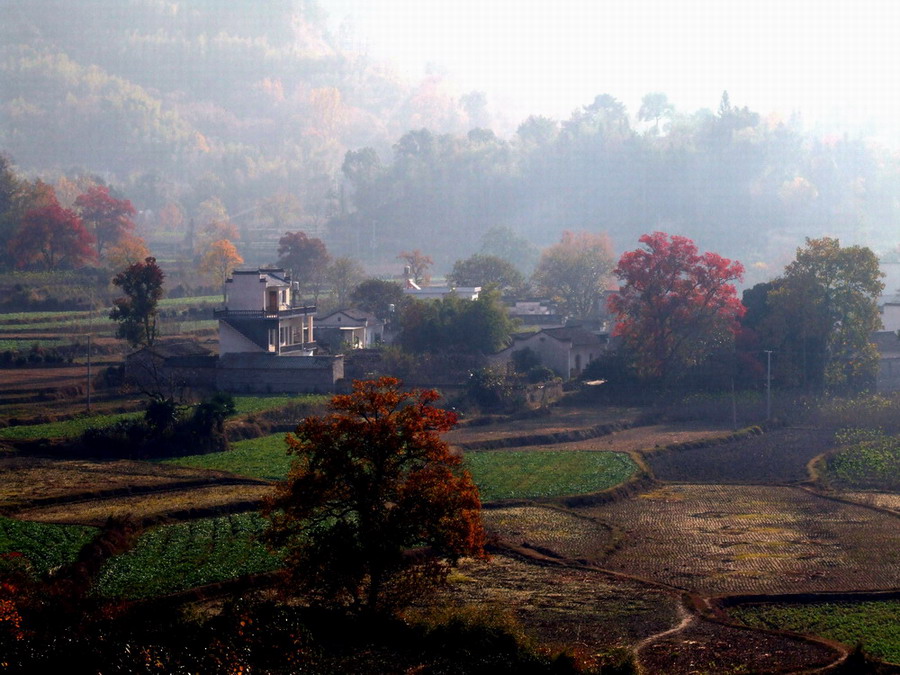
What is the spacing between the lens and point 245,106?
15762 cm

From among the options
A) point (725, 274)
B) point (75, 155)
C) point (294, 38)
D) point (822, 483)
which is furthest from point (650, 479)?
point (294, 38)

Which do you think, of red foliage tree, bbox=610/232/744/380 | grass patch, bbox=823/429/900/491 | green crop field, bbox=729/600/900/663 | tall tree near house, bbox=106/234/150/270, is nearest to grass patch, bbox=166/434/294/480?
green crop field, bbox=729/600/900/663

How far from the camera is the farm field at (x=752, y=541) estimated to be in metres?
14.9

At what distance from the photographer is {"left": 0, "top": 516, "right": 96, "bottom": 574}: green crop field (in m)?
14.9

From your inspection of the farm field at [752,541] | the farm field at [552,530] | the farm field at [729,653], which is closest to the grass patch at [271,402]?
the farm field at [552,530]

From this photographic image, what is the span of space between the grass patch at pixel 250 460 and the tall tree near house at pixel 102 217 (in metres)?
38.1

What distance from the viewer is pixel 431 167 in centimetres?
9100

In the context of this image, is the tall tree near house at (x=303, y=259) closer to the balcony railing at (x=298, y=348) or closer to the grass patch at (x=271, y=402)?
the balcony railing at (x=298, y=348)

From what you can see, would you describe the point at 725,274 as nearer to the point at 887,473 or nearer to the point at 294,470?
the point at 887,473

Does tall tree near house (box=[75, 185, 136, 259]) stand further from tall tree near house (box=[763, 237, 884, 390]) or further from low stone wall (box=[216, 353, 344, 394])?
tall tree near house (box=[763, 237, 884, 390])

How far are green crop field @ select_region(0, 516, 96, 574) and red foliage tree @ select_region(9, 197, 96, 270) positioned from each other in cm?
3332

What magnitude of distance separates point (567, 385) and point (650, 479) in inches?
455

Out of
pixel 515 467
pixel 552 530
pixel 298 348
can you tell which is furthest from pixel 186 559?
pixel 298 348

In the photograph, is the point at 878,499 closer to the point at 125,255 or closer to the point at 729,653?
the point at 729,653
